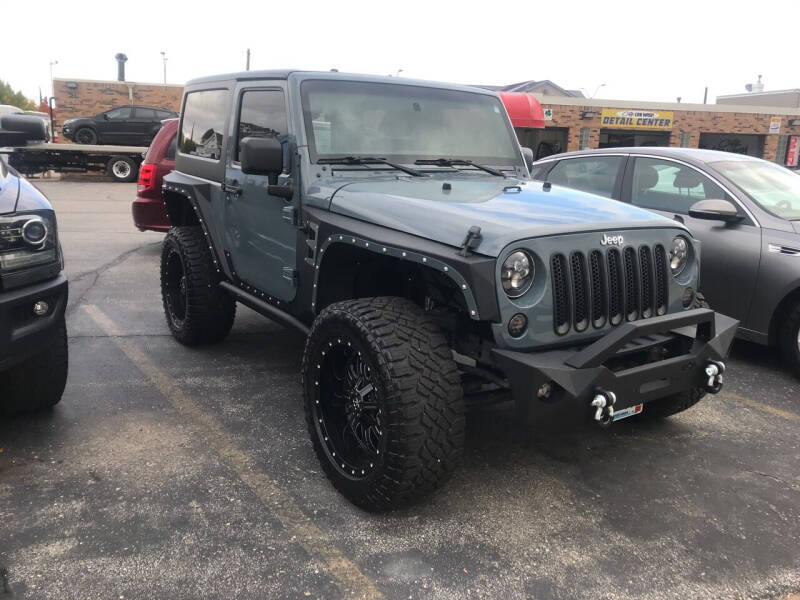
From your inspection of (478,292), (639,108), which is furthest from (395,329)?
(639,108)

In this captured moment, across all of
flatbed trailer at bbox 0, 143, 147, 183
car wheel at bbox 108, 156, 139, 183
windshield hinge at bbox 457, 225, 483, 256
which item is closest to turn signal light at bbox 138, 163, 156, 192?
windshield hinge at bbox 457, 225, 483, 256

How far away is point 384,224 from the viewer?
308cm

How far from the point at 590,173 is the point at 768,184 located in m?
1.47

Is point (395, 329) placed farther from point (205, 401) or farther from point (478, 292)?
point (205, 401)

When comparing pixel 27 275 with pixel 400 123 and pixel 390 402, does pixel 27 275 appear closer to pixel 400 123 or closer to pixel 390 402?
pixel 390 402

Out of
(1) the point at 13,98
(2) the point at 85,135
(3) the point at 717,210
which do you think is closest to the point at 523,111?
(3) the point at 717,210

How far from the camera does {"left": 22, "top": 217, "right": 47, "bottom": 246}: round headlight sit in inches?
122

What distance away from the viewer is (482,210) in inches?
118

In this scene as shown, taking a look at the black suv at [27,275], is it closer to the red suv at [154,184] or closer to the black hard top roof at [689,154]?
the black hard top roof at [689,154]

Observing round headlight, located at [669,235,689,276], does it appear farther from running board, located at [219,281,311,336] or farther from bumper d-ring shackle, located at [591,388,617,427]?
running board, located at [219,281,311,336]

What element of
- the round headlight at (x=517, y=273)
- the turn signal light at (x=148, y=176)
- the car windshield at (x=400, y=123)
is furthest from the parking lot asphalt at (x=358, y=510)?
the turn signal light at (x=148, y=176)

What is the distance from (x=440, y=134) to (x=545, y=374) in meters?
2.00

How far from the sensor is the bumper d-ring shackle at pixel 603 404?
268 centimetres

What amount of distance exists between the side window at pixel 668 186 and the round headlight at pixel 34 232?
453 centimetres
